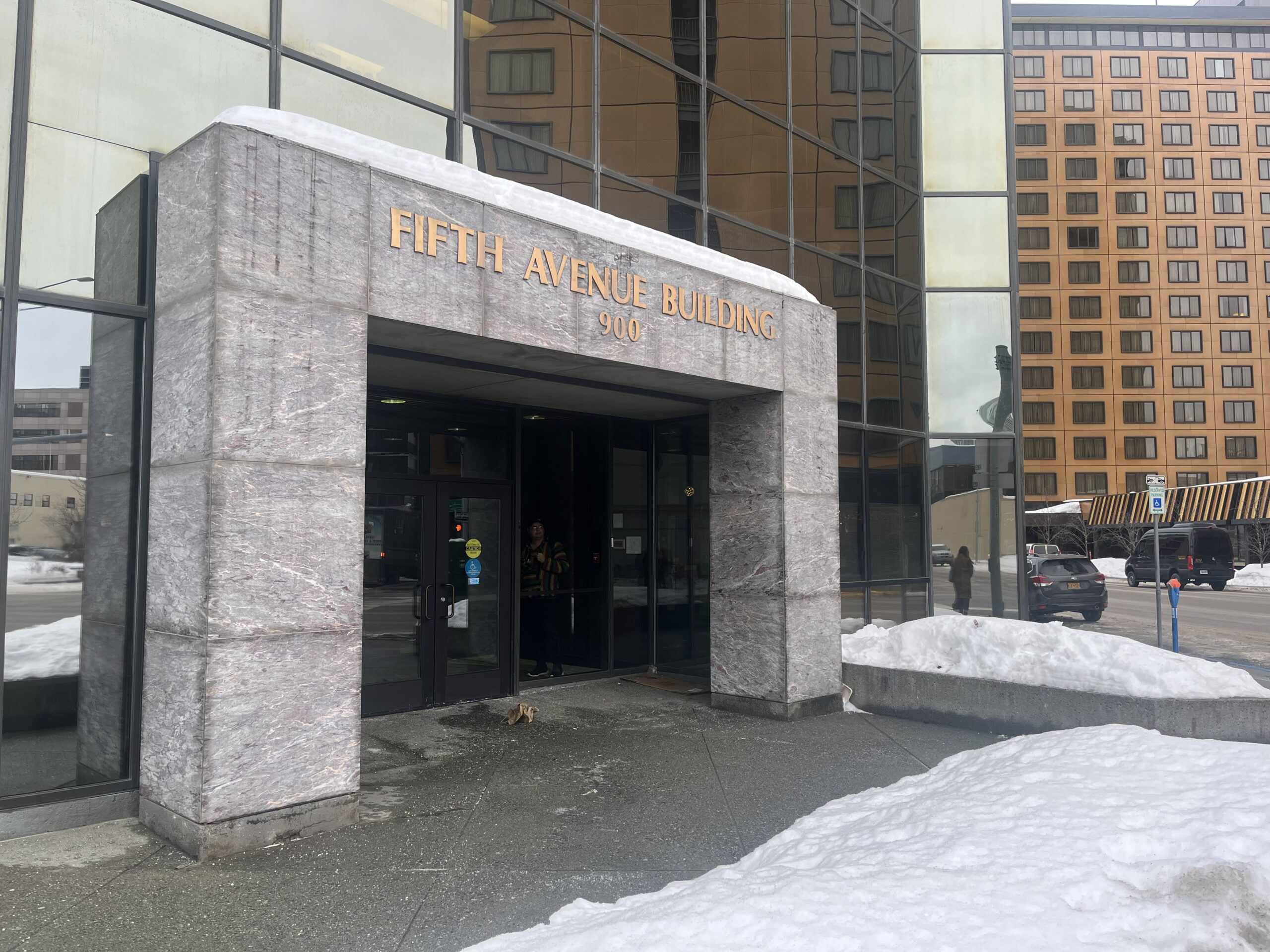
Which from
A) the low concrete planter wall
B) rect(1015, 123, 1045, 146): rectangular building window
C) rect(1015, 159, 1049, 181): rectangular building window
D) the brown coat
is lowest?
the low concrete planter wall

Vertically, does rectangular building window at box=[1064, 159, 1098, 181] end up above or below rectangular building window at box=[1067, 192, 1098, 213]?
above

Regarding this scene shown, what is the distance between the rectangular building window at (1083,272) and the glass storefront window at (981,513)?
68684mm

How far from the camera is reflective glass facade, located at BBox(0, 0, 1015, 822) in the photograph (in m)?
5.97

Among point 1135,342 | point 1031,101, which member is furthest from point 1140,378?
point 1031,101

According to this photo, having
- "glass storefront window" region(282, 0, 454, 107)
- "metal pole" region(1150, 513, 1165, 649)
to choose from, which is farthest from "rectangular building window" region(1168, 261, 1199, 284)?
"glass storefront window" region(282, 0, 454, 107)

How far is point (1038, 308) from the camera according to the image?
3000 inches

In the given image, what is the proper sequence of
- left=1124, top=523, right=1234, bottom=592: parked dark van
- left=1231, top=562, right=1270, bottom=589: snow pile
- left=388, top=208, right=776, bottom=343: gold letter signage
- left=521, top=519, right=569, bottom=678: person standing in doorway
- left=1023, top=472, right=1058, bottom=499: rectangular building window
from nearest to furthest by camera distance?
left=388, top=208, right=776, bottom=343: gold letter signage < left=521, top=519, right=569, bottom=678: person standing in doorway < left=1124, top=523, right=1234, bottom=592: parked dark van < left=1231, top=562, right=1270, bottom=589: snow pile < left=1023, top=472, right=1058, bottom=499: rectangular building window

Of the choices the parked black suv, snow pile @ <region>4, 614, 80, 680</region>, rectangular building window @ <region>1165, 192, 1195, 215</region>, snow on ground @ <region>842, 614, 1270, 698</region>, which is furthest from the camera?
rectangular building window @ <region>1165, 192, 1195, 215</region>

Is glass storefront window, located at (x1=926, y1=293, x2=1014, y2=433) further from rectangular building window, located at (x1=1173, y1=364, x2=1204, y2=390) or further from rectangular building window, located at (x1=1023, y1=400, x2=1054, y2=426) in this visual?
rectangular building window, located at (x1=1173, y1=364, x2=1204, y2=390)

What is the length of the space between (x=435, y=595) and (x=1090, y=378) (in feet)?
253

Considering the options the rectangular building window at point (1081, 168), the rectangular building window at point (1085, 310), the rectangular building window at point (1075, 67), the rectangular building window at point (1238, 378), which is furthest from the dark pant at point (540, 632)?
the rectangular building window at point (1238, 378)

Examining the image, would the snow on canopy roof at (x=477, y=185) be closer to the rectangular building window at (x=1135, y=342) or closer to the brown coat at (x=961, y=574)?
the brown coat at (x=961, y=574)

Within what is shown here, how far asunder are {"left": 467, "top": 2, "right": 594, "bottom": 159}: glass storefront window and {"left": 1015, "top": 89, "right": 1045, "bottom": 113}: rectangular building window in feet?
251

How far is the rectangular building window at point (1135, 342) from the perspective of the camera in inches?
2980
